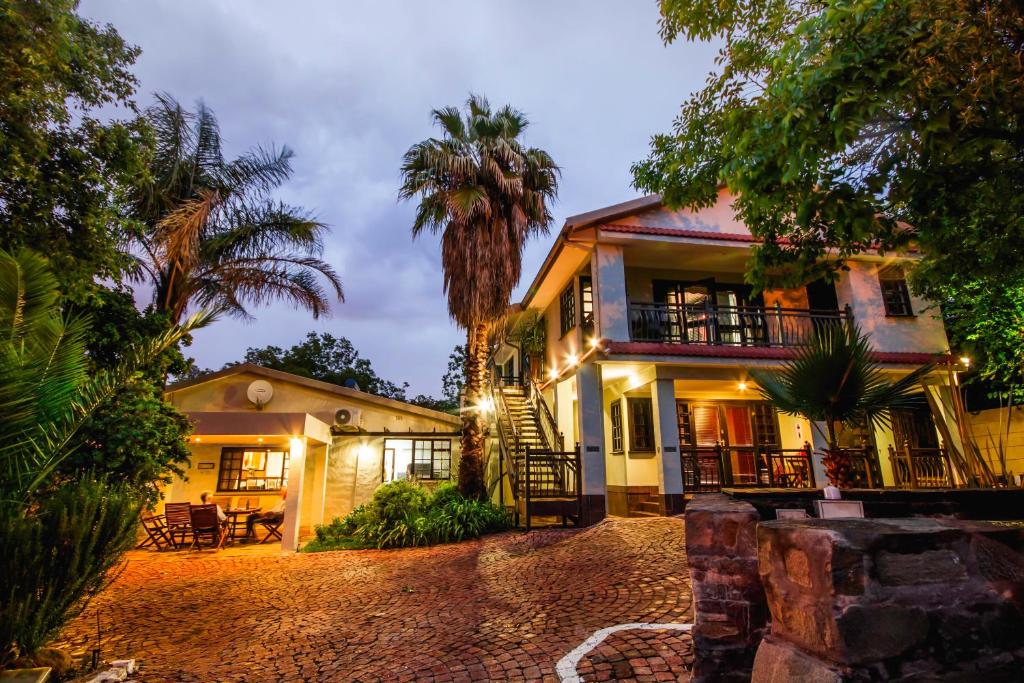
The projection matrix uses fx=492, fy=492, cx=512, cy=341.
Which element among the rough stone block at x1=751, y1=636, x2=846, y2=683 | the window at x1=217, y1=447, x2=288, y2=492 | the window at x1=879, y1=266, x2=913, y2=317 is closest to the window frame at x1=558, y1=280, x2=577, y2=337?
the window at x1=879, y1=266, x2=913, y2=317

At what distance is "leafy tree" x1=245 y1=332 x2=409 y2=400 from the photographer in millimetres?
37812

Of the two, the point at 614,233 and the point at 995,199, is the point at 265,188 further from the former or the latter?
the point at 995,199

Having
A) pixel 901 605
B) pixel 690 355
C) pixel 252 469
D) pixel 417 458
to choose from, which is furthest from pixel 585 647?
pixel 252 469

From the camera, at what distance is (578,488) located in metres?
10.6

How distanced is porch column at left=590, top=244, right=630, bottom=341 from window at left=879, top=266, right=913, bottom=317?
697 cm

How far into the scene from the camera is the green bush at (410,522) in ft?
34.6

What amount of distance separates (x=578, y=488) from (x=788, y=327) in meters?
6.83

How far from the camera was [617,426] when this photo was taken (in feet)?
45.3

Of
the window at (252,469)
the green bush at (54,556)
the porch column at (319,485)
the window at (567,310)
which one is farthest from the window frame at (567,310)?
the green bush at (54,556)

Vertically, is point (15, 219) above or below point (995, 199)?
above

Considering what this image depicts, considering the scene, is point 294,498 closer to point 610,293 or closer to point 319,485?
point 319,485

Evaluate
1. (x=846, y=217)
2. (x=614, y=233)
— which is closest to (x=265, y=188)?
(x=614, y=233)

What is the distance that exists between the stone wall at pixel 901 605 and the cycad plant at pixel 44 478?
5.44 m

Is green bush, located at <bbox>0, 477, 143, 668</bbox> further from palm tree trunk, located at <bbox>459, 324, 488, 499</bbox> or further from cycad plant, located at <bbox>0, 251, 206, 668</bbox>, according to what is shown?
palm tree trunk, located at <bbox>459, 324, 488, 499</bbox>
